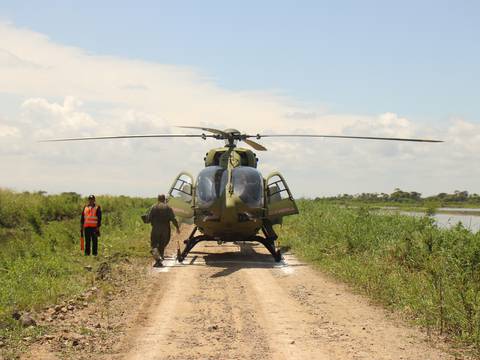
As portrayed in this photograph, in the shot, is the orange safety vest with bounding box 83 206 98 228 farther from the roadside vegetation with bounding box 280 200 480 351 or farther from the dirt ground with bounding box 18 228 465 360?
the roadside vegetation with bounding box 280 200 480 351

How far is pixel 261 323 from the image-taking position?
328 inches

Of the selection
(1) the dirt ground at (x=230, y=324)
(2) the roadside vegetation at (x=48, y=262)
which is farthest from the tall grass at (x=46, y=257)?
(1) the dirt ground at (x=230, y=324)

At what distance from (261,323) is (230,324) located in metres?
0.45

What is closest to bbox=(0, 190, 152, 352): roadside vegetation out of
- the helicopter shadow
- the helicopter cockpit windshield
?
the helicopter shadow

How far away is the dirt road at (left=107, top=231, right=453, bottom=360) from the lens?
22.7 ft

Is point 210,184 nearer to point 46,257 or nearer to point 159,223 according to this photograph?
point 159,223

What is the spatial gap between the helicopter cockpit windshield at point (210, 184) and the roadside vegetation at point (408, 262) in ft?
10.9

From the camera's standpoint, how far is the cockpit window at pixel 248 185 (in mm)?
15203

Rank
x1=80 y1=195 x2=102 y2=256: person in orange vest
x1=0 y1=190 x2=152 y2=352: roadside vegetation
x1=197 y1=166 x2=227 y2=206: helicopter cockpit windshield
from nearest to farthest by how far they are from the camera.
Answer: x1=0 y1=190 x2=152 y2=352: roadside vegetation → x1=197 y1=166 x2=227 y2=206: helicopter cockpit windshield → x1=80 y1=195 x2=102 y2=256: person in orange vest

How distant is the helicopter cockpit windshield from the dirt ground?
275 cm

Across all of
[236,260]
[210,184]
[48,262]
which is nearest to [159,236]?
[210,184]

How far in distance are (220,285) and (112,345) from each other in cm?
477

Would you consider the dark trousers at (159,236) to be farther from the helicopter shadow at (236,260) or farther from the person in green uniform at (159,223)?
the helicopter shadow at (236,260)

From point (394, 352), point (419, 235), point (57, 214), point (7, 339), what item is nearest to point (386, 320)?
point (394, 352)
